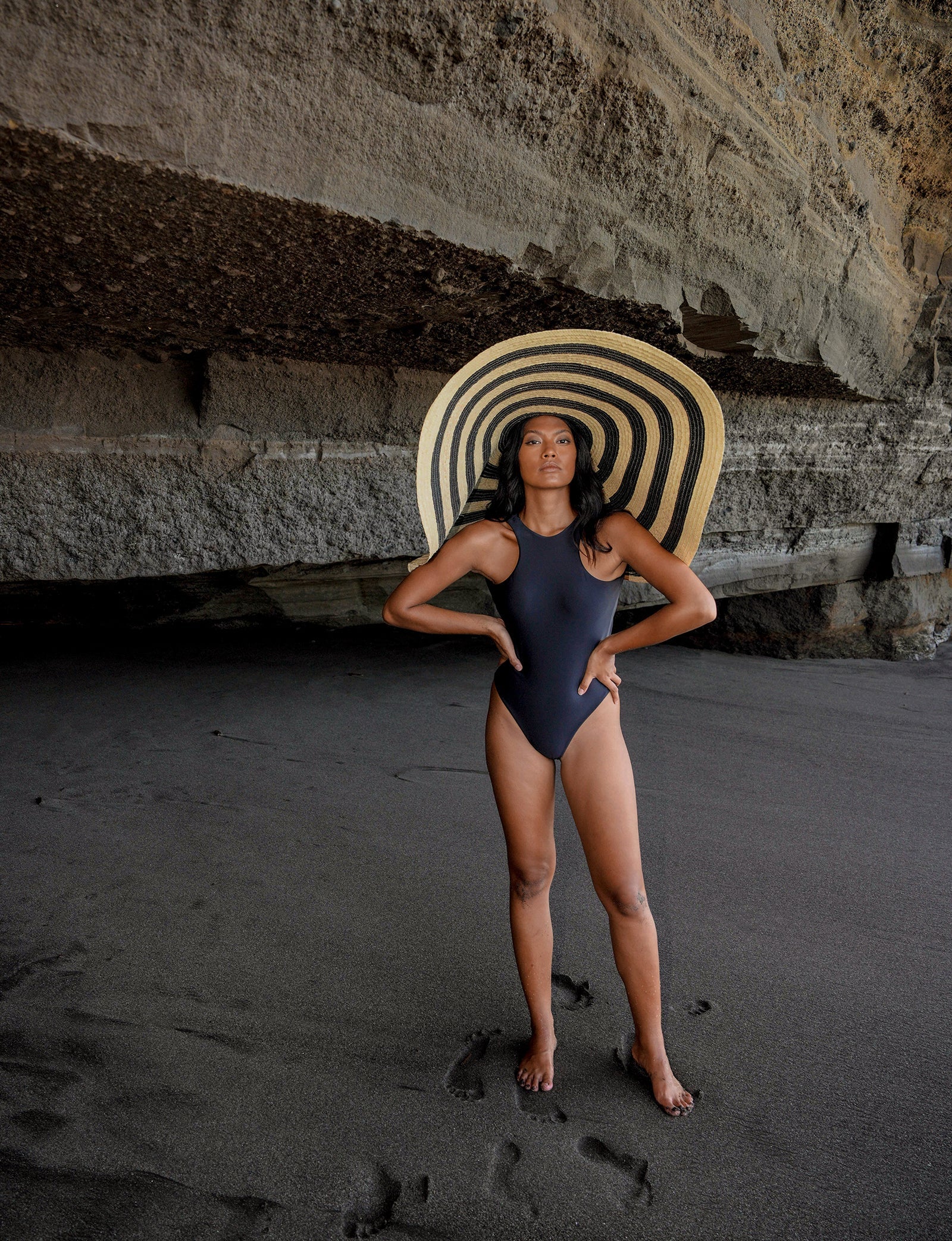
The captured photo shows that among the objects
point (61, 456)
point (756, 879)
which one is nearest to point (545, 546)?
point (756, 879)

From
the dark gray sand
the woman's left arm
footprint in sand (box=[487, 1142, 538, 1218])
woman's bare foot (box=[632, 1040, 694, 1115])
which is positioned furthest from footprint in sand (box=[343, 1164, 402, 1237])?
the woman's left arm

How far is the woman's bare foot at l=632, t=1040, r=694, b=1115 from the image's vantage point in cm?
191

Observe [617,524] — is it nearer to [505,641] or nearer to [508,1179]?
[505,641]

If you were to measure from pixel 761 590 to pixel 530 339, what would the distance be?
4034mm

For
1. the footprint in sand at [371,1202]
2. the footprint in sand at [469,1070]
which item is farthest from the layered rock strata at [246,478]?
the footprint in sand at [371,1202]

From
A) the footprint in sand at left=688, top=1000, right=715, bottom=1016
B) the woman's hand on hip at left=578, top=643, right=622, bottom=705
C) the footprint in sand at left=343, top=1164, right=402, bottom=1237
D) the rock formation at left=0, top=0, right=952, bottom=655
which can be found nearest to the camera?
the footprint in sand at left=343, top=1164, right=402, bottom=1237

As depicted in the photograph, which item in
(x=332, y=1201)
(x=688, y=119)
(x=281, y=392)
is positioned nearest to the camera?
(x=332, y=1201)

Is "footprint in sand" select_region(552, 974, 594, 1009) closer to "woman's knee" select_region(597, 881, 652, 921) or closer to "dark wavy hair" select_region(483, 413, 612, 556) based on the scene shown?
"woman's knee" select_region(597, 881, 652, 921)

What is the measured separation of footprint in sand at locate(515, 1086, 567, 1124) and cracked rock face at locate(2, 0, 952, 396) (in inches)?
84.1

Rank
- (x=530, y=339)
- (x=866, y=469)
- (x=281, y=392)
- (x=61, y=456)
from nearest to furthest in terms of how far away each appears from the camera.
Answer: (x=530, y=339) → (x=61, y=456) → (x=281, y=392) → (x=866, y=469)

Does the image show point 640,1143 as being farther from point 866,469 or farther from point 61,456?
point 866,469

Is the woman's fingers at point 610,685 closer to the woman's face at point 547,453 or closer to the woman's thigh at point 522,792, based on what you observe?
the woman's thigh at point 522,792

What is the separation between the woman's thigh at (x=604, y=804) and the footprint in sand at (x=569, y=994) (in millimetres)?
486

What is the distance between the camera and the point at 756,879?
9.52ft
